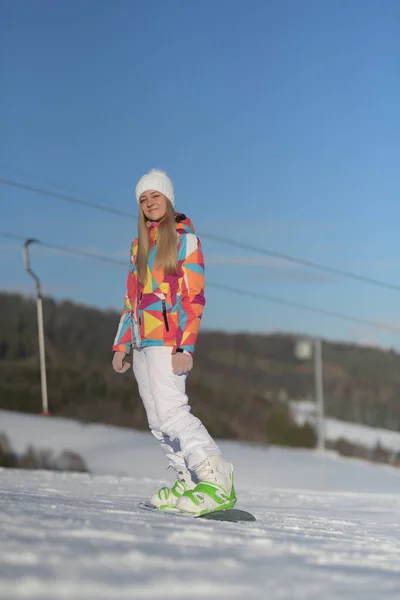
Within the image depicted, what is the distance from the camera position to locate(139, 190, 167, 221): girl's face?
433 cm

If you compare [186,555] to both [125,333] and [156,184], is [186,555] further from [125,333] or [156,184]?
[156,184]

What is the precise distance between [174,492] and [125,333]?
0.76m

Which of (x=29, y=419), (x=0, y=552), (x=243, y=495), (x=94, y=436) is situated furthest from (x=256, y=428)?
(x=0, y=552)

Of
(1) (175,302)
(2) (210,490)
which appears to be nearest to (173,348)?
(1) (175,302)

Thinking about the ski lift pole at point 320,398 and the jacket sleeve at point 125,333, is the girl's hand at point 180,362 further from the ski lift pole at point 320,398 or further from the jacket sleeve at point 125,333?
the ski lift pole at point 320,398

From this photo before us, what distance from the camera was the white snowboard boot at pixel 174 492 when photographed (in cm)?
428

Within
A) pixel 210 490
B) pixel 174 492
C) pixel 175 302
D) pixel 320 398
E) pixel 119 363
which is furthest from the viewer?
pixel 320 398

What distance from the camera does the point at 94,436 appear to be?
25.4m

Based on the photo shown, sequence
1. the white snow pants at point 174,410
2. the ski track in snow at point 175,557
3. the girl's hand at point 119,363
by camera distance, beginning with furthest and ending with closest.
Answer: the girl's hand at point 119,363, the white snow pants at point 174,410, the ski track in snow at point 175,557

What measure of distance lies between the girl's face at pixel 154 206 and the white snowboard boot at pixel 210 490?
1105 mm

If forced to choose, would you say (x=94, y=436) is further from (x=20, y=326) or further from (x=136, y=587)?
(x=136, y=587)

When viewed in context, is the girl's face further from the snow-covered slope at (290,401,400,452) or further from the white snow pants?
the snow-covered slope at (290,401,400,452)

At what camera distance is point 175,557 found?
2.49 meters

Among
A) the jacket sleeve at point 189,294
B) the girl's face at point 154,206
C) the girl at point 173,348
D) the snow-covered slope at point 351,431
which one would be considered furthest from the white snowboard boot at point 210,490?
the snow-covered slope at point 351,431
